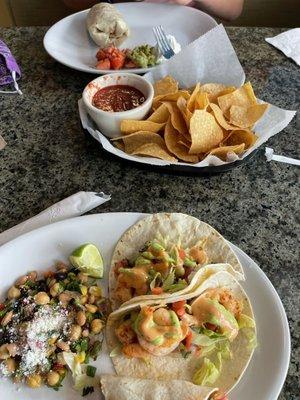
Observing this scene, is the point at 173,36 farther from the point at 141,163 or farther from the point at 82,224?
the point at 82,224

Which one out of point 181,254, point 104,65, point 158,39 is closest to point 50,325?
point 181,254

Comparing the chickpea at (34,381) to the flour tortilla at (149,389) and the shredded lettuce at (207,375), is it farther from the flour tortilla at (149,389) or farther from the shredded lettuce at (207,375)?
the shredded lettuce at (207,375)

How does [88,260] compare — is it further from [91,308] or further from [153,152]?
[153,152]

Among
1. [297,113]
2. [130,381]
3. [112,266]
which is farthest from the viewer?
[297,113]

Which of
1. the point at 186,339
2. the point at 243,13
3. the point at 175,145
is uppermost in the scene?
the point at 175,145

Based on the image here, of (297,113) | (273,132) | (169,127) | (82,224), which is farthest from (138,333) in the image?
(297,113)

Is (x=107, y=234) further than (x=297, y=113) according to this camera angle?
No
